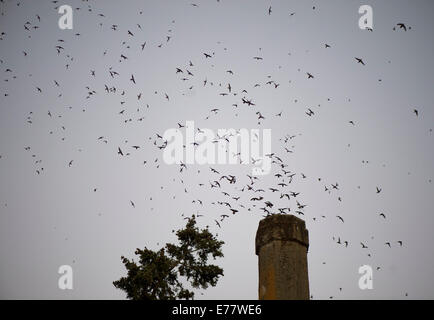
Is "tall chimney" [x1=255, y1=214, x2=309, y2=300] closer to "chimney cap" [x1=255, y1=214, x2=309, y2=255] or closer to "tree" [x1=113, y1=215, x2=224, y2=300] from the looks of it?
"chimney cap" [x1=255, y1=214, x2=309, y2=255]

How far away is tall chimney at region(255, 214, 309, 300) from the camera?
383cm

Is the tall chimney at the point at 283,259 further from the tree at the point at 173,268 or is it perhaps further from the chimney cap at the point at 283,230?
the tree at the point at 173,268

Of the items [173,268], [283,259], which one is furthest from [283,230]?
[173,268]

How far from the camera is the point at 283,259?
155 inches

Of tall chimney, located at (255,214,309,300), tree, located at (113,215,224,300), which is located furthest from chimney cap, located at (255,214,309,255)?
tree, located at (113,215,224,300)

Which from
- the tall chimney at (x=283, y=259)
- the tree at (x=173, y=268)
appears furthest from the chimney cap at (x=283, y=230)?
the tree at (x=173, y=268)

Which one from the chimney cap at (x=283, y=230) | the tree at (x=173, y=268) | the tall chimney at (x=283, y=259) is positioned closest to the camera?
the tall chimney at (x=283, y=259)

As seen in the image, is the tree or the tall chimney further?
the tree

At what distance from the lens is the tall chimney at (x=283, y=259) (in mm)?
3828
